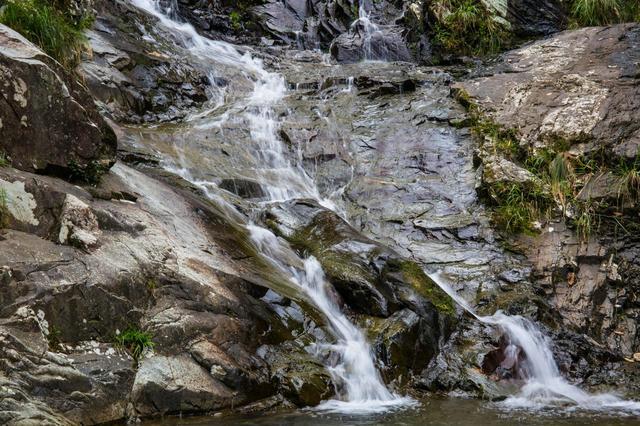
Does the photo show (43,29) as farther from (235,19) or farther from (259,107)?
(235,19)

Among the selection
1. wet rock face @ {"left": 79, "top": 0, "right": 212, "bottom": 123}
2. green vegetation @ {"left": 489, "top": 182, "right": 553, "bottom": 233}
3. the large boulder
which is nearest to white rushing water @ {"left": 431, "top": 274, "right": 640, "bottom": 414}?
green vegetation @ {"left": 489, "top": 182, "right": 553, "bottom": 233}

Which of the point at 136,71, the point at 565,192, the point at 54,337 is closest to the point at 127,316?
the point at 54,337

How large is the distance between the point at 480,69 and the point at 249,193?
21.6 feet

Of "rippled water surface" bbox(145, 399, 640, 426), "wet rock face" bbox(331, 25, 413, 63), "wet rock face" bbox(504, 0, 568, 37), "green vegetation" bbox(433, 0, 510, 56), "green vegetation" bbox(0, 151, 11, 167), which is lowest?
"rippled water surface" bbox(145, 399, 640, 426)

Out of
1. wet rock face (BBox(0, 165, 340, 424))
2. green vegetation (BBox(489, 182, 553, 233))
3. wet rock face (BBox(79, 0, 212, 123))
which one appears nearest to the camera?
wet rock face (BBox(0, 165, 340, 424))

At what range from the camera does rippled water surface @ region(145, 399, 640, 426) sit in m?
4.78

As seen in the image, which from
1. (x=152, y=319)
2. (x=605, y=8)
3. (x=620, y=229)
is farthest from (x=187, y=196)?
(x=605, y=8)

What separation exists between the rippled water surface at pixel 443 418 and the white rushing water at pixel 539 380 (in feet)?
0.94

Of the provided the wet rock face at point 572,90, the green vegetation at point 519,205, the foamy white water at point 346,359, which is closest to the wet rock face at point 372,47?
the wet rock face at point 572,90

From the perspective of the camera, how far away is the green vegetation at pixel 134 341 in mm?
4859

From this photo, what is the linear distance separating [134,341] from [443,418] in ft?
9.12

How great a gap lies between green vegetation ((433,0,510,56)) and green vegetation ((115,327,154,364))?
11.3 metres

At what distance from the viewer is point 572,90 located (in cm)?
1027

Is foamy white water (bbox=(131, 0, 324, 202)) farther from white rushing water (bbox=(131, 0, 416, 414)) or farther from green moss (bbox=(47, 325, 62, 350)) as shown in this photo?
green moss (bbox=(47, 325, 62, 350))
